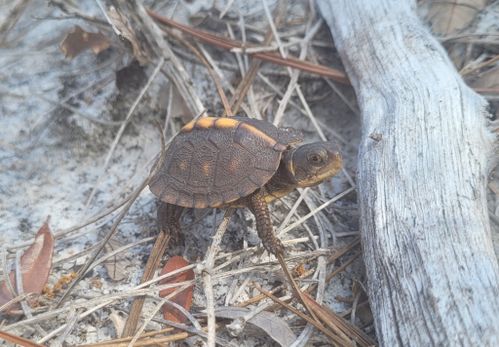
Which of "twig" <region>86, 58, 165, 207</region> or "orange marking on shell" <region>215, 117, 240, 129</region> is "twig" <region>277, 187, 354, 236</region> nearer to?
"orange marking on shell" <region>215, 117, 240, 129</region>

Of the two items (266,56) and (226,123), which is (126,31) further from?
(226,123)

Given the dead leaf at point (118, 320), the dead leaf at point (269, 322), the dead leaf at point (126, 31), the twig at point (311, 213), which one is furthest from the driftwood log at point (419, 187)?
the dead leaf at point (126, 31)

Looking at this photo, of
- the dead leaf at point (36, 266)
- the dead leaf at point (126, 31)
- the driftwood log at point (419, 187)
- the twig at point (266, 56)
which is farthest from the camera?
the twig at point (266, 56)

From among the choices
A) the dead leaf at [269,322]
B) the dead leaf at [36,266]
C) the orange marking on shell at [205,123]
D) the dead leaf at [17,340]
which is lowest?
the dead leaf at [269,322]

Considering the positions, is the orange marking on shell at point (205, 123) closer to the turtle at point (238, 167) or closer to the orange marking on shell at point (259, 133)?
the turtle at point (238, 167)

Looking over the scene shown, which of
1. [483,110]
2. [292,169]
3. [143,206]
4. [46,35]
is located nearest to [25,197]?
[143,206]

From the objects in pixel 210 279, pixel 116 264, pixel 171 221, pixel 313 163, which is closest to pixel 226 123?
pixel 313 163

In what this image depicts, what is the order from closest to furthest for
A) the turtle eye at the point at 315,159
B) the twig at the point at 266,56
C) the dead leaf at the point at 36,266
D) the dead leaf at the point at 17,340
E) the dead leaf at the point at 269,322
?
the dead leaf at the point at 17,340 < the dead leaf at the point at 269,322 < the dead leaf at the point at 36,266 < the turtle eye at the point at 315,159 < the twig at the point at 266,56

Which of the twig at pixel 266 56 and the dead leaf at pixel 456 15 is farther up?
the twig at pixel 266 56
